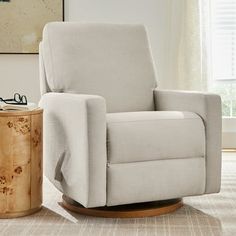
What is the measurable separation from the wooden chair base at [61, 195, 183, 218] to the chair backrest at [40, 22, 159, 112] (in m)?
0.56

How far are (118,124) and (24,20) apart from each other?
2492 mm

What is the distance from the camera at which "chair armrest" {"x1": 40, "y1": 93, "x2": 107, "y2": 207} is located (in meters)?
2.37

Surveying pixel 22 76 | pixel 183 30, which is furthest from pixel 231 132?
pixel 22 76

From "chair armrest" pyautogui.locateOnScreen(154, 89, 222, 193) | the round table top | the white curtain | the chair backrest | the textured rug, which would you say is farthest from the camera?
the white curtain

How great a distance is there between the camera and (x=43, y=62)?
3012mm

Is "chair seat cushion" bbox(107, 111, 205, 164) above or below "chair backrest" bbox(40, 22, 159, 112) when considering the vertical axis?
below

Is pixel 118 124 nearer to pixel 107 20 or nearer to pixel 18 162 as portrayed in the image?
pixel 18 162

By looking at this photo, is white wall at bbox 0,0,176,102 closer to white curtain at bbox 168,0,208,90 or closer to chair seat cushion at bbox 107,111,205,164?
white curtain at bbox 168,0,208,90

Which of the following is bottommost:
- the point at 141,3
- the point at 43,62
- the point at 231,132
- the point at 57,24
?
the point at 231,132

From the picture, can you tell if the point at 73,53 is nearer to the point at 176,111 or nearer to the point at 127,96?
the point at 127,96

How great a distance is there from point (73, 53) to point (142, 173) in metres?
0.82

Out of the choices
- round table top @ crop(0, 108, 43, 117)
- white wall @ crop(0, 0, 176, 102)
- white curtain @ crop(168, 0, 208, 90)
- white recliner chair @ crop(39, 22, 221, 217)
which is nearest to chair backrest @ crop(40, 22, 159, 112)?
white recliner chair @ crop(39, 22, 221, 217)

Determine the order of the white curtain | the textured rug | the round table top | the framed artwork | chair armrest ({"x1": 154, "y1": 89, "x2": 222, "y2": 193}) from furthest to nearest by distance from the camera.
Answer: the framed artwork < the white curtain < chair armrest ({"x1": 154, "y1": 89, "x2": 222, "y2": 193}) < the round table top < the textured rug

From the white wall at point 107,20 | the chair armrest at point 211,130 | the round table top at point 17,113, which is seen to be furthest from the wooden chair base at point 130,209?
the white wall at point 107,20
